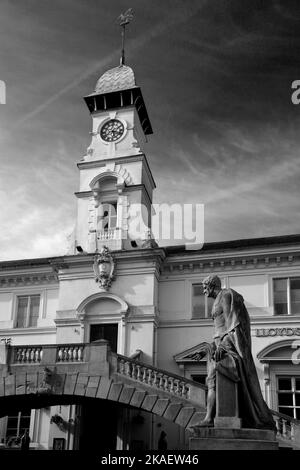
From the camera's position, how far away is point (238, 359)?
9.33 metres

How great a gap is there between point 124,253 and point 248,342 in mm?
18748

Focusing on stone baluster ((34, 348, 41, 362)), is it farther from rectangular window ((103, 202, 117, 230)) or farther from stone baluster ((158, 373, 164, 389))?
rectangular window ((103, 202, 117, 230))

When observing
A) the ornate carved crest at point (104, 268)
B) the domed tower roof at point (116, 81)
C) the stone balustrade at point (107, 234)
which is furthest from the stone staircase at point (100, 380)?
the domed tower roof at point (116, 81)

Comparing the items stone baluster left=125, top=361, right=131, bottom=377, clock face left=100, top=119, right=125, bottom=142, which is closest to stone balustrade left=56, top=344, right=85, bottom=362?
stone baluster left=125, top=361, right=131, bottom=377

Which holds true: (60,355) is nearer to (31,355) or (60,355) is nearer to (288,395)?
(31,355)

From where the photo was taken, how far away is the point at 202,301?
27.8 meters

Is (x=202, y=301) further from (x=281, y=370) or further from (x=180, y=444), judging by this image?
(x=180, y=444)

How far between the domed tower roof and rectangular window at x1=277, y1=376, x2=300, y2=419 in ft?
62.4

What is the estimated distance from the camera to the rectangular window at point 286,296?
26266 mm

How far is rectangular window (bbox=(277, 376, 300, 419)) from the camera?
24.6 meters

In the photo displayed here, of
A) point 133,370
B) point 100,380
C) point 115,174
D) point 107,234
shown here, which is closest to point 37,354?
point 100,380

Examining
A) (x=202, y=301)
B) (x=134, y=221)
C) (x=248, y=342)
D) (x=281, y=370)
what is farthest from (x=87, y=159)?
(x=248, y=342)

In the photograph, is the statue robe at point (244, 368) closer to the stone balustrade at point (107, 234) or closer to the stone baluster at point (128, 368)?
the stone baluster at point (128, 368)

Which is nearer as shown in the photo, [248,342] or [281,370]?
[248,342]
